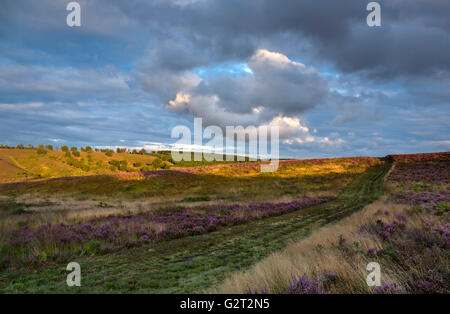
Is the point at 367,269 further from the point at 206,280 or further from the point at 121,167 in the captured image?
the point at 121,167

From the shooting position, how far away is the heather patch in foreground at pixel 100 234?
8.11 meters

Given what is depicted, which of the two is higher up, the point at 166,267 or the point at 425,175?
the point at 425,175

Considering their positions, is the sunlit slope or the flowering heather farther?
the sunlit slope

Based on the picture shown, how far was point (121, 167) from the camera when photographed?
95625 mm

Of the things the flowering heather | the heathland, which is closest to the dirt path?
the heathland

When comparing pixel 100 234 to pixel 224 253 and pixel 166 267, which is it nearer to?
pixel 166 267

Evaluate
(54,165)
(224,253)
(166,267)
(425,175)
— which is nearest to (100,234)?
(166,267)

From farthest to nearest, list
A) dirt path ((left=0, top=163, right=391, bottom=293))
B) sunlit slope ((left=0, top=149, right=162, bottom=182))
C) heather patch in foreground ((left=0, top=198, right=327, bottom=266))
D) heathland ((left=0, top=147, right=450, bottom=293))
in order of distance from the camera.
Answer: sunlit slope ((left=0, top=149, right=162, bottom=182)) < heather patch in foreground ((left=0, top=198, right=327, bottom=266)) < dirt path ((left=0, top=163, right=391, bottom=293)) < heathland ((left=0, top=147, right=450, bottom=293))

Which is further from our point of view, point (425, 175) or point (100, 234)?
point (425, 175)

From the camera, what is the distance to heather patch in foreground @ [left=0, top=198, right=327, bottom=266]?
811 cm

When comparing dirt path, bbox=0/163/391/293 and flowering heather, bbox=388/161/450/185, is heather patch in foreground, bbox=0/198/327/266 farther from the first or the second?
flowering heather, bbox=388/161/450/185

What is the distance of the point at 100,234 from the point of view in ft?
33.5

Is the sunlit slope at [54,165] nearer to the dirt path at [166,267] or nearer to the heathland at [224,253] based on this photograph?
the heathland at [224,253]

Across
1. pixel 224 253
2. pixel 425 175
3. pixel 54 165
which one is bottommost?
pixel 224 253
